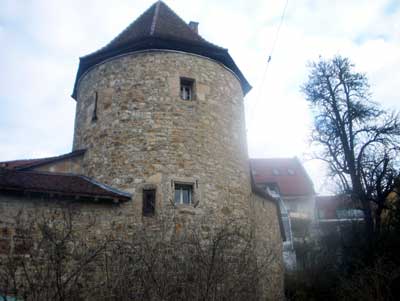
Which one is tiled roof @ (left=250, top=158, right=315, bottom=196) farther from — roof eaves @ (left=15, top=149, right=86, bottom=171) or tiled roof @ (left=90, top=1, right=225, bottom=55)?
roof eaves @ (left=15, top=149, right=86, bottom=171)

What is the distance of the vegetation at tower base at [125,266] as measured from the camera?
19.4 ft

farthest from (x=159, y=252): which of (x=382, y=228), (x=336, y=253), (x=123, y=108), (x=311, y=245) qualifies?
(x=311, y=245)

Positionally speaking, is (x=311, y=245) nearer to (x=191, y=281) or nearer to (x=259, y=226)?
(x=259, y=226)

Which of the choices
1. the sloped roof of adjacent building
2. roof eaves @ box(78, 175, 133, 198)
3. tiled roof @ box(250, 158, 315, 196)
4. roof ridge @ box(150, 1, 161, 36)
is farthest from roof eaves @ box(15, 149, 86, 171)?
tiled roof @ box(250, 158, 315, 196)

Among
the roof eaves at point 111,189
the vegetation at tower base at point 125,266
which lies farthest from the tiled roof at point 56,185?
the vegetation at tower base at point 125,266

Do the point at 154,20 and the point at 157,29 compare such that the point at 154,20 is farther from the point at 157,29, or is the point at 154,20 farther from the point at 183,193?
the point at 183,193

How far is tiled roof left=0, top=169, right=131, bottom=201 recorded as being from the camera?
834cm

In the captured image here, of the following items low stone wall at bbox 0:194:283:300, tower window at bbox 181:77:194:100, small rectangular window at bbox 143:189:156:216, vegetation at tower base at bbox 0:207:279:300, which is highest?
tower window at bbox 181:77:194:100

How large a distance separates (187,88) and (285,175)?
85.7ft

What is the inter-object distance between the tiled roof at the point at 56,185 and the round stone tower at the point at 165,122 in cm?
37

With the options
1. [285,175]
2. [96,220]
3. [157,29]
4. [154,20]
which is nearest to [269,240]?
[96,220]

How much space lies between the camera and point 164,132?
10164 mm

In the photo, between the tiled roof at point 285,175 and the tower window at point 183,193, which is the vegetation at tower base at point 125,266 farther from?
the tiled roof at point 285,175

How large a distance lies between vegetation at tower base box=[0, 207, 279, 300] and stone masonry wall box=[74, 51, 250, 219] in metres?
1.05
